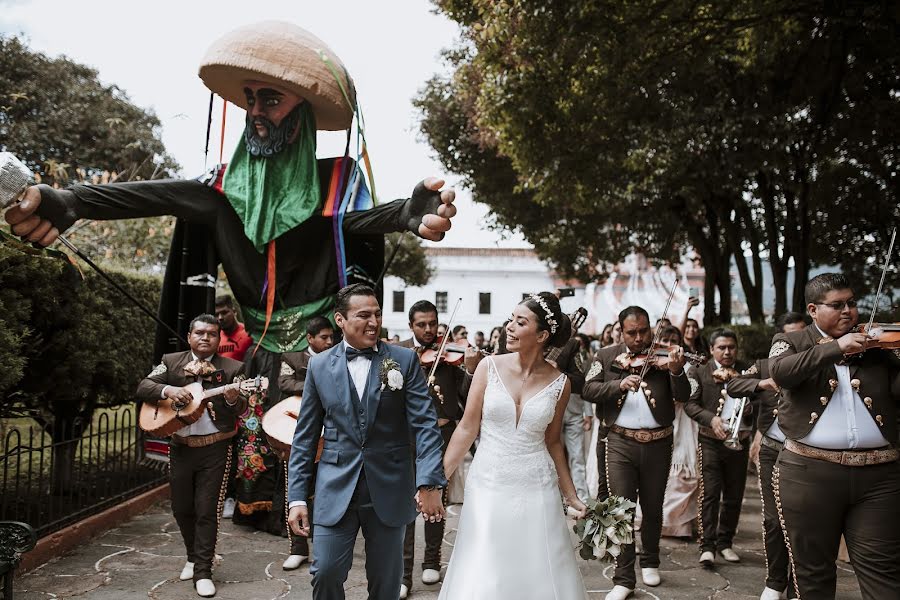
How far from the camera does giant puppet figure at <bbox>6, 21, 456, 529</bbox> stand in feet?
22.3

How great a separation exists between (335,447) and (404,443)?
1.38ft

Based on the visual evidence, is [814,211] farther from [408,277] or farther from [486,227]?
[408,277]

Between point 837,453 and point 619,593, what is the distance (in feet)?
7.30

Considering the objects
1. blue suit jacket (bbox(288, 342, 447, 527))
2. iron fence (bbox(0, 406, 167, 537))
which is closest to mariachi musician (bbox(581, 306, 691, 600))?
blue suit jacket (bbox(288, 342, 447, 527))

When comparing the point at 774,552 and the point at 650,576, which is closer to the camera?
the point at 774,552

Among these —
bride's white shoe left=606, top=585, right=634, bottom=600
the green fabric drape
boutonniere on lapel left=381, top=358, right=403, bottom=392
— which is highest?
the green fabric drape

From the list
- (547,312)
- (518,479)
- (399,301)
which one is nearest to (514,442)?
(518,479)

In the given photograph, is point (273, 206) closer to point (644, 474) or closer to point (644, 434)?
point (644, 434)

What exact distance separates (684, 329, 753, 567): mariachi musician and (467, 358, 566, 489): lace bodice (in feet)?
8.92

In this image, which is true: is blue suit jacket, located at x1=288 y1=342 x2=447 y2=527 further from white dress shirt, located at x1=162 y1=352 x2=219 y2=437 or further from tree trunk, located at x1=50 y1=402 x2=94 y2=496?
tree trunk, located at x1=50 y1=402 x2=94 y2=496

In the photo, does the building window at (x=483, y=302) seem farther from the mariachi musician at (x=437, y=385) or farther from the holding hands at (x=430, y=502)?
the holding hands at (x=430, y=502)

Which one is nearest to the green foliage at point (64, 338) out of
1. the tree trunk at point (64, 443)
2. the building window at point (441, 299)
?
the tree trunk at point (64, 443)

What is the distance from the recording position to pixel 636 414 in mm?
6613

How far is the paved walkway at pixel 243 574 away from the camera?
6223mm
